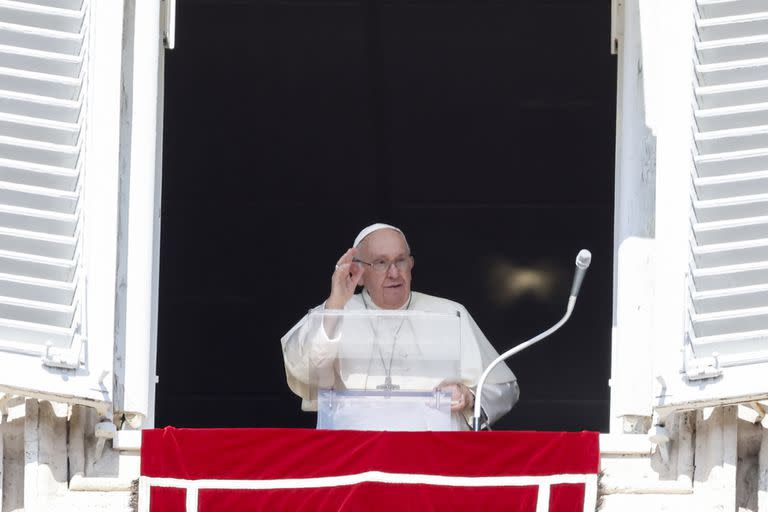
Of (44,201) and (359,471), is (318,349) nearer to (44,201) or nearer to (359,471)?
(359,471)

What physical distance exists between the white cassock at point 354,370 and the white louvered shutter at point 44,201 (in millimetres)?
668

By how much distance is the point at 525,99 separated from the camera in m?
8.92

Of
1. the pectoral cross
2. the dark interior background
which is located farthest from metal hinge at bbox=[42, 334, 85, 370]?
the dark interior background

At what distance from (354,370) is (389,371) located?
0.34 feet

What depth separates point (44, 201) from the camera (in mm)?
5395

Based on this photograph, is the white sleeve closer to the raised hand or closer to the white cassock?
the white cassock

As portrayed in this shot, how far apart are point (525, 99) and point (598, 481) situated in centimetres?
386

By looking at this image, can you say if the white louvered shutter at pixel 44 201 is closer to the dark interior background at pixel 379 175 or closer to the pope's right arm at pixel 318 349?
the pope's right arm at pixel 318 349

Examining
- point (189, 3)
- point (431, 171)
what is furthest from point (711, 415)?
point (431, 171)

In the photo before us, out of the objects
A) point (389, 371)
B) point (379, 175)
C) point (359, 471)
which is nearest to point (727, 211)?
point (389, 371)

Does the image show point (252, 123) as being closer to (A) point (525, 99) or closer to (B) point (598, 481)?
(A) point (525, 99)

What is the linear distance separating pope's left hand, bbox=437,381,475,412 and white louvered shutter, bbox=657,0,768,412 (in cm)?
72

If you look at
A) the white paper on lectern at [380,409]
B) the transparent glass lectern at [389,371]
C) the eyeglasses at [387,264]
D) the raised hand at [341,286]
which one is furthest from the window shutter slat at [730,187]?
the eyeglasses at [387,264]

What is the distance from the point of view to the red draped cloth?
5.16m
